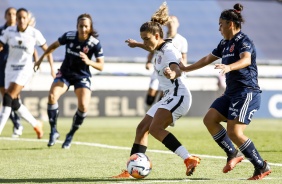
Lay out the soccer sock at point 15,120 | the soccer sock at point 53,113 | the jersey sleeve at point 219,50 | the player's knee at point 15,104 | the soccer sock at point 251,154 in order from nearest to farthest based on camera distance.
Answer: the soccer sock at point 251,154 < the jersey sleeve at point 219,50 < the soccer sock at point 53,113 < the player's knee at point 15,104 < the soccer sock at point 15,120

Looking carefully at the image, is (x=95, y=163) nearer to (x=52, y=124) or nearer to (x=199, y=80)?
(x=52, y=124)

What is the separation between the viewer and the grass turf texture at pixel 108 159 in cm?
919

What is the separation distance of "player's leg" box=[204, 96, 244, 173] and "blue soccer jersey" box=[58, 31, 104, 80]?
426cm

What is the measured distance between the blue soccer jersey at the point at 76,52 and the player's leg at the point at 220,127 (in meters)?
4.26

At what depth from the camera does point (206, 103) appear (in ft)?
84.0

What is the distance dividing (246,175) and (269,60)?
860 inches

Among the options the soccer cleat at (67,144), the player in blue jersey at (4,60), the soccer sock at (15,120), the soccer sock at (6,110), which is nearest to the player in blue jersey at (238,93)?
the soccer cleat at (67,144)

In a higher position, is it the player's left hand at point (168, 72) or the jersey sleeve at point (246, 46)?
the jersey sleeve at point (246, 46)

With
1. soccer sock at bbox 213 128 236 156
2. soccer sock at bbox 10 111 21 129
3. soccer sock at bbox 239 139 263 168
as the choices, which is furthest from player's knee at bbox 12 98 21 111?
soccer sock at bbox 239 139 263 168

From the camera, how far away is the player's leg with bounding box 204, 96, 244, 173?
934cm

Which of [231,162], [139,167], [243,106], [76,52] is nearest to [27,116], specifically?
[76,52]

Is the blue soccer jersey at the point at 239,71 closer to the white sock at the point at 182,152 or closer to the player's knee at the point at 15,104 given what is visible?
the white sock at the point at 182,152

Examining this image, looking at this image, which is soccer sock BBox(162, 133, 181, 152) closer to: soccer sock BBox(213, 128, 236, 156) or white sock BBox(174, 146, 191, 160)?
white sock BBox(174, 146, 191, 160)

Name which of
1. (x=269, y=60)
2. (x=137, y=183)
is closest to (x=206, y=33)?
(x=269, y=60)
